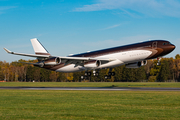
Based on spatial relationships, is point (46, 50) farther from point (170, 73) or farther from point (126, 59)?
point (170, 73)

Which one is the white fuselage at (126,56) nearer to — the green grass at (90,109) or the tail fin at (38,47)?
the tail fin at (38,47)

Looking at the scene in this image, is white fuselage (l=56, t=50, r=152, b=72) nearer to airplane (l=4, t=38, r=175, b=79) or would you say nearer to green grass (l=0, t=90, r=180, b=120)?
airplane (l=4, t=38, r=175, b=79)

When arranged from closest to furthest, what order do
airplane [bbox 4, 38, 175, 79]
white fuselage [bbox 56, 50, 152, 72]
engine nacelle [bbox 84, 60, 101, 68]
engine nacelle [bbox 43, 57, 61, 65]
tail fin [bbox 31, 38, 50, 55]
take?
1. airplane [bbox 4, 38, 175, 79]
2. white fuselage [bbox 56, 50, 152, 72]
3. engine nacelle [bbox 43, 57, 61, 65]
4. engine nacelle [bbox 84, 60, 101, 68]
5. tail fin [bbox 31, 38, 50, 55]

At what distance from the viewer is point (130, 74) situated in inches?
7283

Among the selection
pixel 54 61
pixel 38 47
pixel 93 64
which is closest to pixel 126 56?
pixel 93 64

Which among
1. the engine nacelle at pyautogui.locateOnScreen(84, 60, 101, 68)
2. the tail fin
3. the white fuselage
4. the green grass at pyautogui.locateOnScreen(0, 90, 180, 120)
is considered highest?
the tail fin

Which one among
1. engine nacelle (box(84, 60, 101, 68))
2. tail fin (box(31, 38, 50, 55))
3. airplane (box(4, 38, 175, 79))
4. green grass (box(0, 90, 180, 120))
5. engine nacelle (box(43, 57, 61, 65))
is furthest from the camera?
tail fin (box(31, 38, 50, 55))

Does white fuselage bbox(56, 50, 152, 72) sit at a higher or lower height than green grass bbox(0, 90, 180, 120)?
higher

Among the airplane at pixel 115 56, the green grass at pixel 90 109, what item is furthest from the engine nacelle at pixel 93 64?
the green grass at pixel 90 109

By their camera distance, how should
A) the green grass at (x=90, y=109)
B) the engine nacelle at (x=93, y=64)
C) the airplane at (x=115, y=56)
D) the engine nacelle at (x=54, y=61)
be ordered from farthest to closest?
the engine nacelle at (x=93, y=64)
the engine nacelle at (x=54, y=61)
the airplane at (x=115, y=56)
the green grass at (x=90, y=109)

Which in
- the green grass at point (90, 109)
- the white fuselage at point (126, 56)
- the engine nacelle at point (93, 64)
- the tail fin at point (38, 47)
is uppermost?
the tail fin at point (38, 47)

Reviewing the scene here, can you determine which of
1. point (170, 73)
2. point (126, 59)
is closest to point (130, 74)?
point (170, 73)

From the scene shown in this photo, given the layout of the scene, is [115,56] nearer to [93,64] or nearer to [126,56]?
[126,56]

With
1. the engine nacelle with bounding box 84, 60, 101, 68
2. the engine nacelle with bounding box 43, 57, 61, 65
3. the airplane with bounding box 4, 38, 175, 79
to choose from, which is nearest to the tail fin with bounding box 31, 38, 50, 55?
the airplane with bounding box 4, 38, 175, 79
